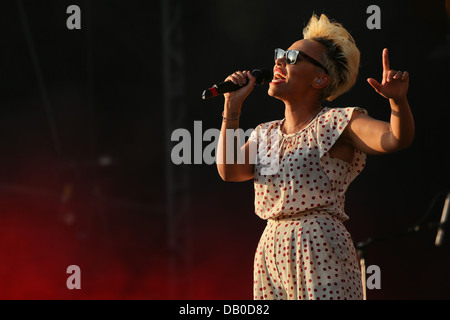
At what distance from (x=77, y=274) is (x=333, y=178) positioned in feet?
10.7

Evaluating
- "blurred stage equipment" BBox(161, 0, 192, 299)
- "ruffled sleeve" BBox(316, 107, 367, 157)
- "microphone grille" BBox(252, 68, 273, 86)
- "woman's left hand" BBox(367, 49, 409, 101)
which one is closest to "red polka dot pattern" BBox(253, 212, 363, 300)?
"ruffled sleeve" BBox(316, 107, 367, 157)

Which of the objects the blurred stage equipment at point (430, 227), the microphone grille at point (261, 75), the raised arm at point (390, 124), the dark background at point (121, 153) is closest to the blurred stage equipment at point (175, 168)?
the dark background at point (121, 153)

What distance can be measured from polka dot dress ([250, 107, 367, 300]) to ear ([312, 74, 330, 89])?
0.45 ft

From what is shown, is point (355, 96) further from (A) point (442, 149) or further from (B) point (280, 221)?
(B) point (280, 221)

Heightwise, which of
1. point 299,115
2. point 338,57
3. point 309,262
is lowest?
point 309,262

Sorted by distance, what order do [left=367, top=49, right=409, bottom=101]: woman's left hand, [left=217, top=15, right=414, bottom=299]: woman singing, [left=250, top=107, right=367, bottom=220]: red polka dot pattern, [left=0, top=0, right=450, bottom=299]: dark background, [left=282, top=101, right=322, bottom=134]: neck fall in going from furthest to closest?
1. [left=0, top=0, right=450, bottom=299]: dark background
2. [left=282, top=101, right=322, bottom=134]: neck
3. [left=250, top=107, right=367, bottom=220]: red polka dot pattern
4. [left=217, top=15, right=414, bottom=299]: woman singing
5. [left=367, top=49, right=409, bottom=101]: woman's left hand

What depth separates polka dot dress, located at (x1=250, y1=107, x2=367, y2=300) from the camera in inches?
85.0

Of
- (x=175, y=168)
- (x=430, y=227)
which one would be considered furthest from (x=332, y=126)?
(x=175, y=168)

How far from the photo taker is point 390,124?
2.09 m

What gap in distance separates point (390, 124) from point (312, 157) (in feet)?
1.08

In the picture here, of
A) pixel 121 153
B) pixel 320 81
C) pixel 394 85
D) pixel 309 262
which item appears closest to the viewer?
pixel 394 85

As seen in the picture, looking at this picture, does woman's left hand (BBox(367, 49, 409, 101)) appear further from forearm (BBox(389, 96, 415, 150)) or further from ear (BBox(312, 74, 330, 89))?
ear (BBox(312, 74, 330, 89))

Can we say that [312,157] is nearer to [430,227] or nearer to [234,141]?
[234,141]

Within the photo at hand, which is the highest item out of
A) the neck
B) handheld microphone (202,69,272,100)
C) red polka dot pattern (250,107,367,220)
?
handheld microphone (202,69,272,100)
